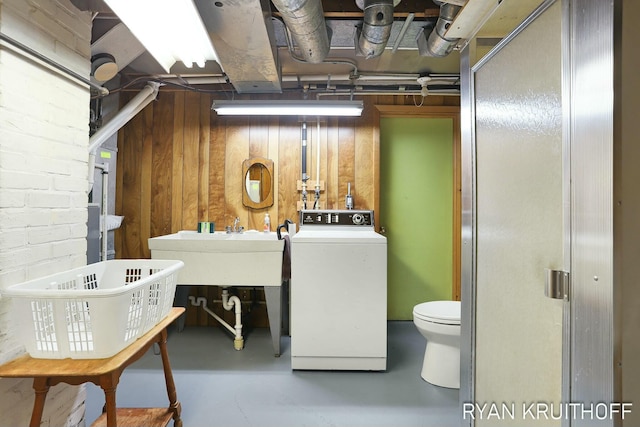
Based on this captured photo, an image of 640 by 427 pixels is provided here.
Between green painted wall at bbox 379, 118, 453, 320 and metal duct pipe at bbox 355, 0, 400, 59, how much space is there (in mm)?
1223

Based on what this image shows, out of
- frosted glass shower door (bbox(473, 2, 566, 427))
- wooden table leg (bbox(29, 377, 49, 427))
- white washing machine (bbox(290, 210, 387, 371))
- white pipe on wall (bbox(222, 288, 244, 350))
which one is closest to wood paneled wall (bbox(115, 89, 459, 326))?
white pipe on wall (bbox(222, 288, 244, 350))

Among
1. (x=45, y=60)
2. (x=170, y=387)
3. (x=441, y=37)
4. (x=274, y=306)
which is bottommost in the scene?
(x=170, y=387)

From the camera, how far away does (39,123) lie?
1.28 metres

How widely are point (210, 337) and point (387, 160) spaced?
2.18 m

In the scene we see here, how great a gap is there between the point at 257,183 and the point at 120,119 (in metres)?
1.15

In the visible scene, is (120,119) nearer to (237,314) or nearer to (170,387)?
(237,314)

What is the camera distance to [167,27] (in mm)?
1550

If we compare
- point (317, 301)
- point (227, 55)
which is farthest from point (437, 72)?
point (317, 301)

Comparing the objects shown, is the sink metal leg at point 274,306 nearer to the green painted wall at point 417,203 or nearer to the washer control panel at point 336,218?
the washer control panel at point 336,218

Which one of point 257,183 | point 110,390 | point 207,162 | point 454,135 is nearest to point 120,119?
point 207,162

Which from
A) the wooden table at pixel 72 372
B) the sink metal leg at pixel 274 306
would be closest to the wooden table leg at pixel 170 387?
the wooden table at pixel 72 372

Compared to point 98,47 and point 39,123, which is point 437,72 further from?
point 39,123

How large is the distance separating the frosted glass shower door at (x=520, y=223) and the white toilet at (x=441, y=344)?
0.57 meters

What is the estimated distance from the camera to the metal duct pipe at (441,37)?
1601 mm
